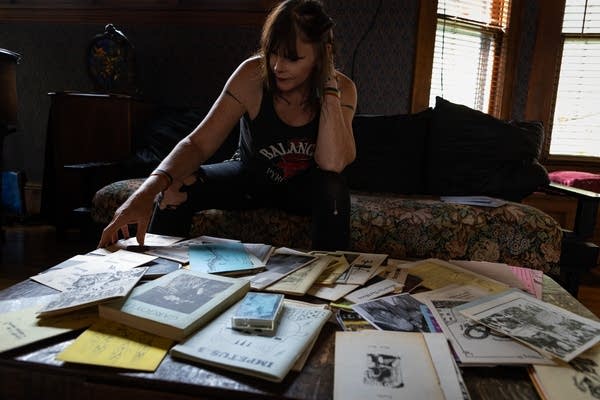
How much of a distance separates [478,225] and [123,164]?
1621 millimetres

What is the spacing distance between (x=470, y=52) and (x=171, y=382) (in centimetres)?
282

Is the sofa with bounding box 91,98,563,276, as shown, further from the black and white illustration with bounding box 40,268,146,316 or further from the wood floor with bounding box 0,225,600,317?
the black and white illustration with bounding box 40,268,146,316

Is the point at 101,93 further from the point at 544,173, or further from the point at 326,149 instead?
the point at 544,173

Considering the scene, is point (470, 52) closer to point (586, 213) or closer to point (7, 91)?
point (586, 213)

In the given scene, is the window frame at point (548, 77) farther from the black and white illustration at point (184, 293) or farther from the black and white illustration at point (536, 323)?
the black and white illustration at point (184, 293)

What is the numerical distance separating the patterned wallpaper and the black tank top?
134cm

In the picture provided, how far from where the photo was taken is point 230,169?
1458 mm

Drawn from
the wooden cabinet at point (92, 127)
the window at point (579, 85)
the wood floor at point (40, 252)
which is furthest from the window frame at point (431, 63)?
the wooden cabinet at point (92, 127)

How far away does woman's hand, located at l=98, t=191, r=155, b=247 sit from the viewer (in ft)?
3.30

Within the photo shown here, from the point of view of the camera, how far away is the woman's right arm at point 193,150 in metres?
1.05

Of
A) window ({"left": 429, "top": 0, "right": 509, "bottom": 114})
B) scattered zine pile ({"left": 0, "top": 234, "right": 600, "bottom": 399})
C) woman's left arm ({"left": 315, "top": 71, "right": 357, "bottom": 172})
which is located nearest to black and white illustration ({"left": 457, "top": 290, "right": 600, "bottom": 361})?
scattered zine pile ({"left": 0, "top": 234, "right": 600, "bottom": 399})

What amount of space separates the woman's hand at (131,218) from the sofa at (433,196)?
18.4 inches

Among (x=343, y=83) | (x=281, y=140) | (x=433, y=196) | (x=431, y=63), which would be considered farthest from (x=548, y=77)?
(x=281, y=140)

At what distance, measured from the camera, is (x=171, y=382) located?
501mm
